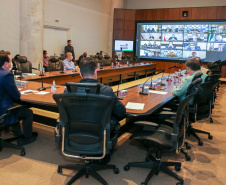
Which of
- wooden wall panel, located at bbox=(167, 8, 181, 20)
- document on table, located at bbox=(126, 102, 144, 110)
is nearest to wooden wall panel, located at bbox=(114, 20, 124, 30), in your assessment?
wooden wall panel, located at bbox=(167, 8, 181, 20)

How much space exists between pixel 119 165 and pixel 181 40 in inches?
412

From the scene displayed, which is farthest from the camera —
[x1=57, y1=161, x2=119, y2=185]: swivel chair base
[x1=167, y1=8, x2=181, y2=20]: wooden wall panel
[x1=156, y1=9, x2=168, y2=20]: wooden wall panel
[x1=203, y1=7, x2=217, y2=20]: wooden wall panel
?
[x1=156, y1=9, x2=168, y2=20]: wooden wall panel

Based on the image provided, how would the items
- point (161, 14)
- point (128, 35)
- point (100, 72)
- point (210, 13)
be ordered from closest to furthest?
point (100, 72)
point (210, 13)
point (161, 14)
point (128, 35)

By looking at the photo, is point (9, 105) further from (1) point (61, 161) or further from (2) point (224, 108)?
(2) point (224, 108)

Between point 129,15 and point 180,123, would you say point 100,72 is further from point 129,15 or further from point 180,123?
point 129,15

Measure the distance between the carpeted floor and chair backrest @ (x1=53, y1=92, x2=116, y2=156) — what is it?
468mm

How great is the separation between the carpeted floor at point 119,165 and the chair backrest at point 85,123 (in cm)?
47

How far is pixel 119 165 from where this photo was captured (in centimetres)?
273

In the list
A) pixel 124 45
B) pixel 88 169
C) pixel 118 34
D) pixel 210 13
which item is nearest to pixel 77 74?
pixel 88 169

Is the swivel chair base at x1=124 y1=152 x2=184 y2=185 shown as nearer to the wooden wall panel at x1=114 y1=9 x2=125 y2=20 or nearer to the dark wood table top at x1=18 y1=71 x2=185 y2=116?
the dark wood table top at x1=18 y1=71 x2=185 y2=116

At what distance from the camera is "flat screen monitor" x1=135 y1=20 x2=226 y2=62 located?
11.4 metres

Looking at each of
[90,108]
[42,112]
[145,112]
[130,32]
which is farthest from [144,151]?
[130,32]

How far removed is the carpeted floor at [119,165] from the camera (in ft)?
7.92

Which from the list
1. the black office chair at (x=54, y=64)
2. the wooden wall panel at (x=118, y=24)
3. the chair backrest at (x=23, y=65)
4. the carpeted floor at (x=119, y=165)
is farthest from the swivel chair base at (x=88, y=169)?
the wooden wall panel at (x=118, y=24)
